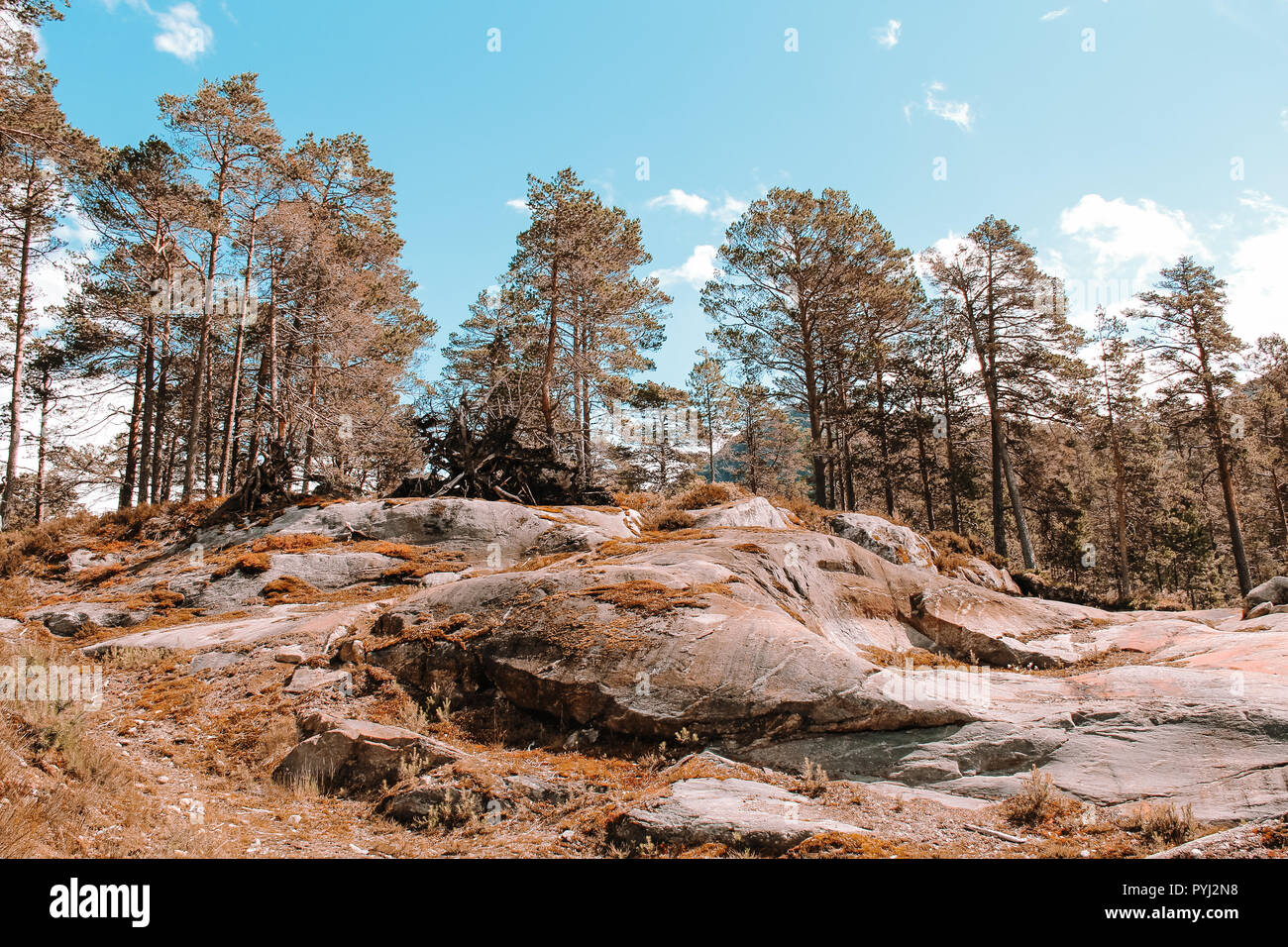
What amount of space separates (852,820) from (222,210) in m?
24.7

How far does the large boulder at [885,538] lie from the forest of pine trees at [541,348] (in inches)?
267

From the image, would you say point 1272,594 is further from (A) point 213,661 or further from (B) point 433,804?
(A) point 213,661

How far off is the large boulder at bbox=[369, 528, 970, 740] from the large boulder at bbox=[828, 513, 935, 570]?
7.65m

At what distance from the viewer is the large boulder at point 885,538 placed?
18.1 m

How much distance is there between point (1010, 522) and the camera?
1793 inches

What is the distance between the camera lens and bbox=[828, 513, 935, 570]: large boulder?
59.3ft

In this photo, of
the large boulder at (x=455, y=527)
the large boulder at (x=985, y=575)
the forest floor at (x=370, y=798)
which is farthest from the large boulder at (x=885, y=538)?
the forest floor at (x=370, y=798)

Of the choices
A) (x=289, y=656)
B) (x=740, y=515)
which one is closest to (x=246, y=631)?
(x=289, y=656)

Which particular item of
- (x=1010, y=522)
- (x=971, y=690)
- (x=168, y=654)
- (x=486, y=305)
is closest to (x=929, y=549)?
(x=971, y=690)

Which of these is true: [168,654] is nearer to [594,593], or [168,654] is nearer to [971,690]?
[594,593]

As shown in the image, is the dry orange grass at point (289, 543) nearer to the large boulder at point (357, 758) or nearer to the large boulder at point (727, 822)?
the large boulder at point (357, 758)

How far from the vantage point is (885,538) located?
18.5 m

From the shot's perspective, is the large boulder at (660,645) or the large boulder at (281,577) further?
the large boulder at (281,577)

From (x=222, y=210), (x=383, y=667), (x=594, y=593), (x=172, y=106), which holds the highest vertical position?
(x=172, y=106)
